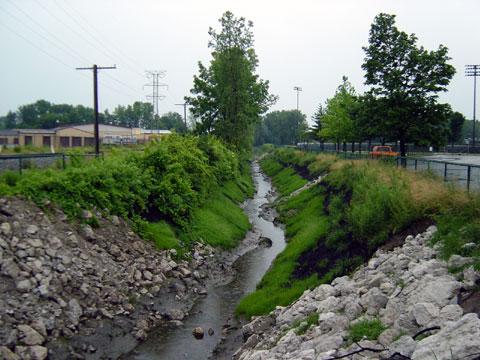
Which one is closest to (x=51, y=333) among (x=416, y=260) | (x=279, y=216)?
(x=416, y=260)

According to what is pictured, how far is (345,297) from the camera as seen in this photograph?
11234 mm

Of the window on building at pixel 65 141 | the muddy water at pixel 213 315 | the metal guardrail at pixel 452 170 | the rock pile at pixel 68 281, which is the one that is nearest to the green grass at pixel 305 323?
the muddy water at pixel 213 315

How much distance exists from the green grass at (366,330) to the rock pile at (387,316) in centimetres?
7

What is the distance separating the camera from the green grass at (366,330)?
8602 mm

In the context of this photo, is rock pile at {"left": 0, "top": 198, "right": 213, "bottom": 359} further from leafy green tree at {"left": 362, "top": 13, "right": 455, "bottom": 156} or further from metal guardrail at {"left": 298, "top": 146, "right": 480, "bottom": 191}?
leafy green tree at {"left": 362, "top": 13, "right": 455, "bottom": 156}

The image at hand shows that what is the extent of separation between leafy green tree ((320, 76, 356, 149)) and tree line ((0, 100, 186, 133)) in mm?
42667

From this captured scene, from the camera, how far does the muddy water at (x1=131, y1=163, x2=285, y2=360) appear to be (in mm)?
13273

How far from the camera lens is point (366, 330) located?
8789 mm

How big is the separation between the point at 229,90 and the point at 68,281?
112 ft

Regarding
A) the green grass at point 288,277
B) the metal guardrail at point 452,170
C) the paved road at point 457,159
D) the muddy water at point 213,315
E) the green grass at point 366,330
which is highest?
the metal guardrail at point 452,170

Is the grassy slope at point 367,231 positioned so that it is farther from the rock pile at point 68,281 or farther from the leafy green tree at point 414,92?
the leafy green tree at point 414,92

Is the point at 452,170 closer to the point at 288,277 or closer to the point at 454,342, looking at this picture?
the point at 288,277

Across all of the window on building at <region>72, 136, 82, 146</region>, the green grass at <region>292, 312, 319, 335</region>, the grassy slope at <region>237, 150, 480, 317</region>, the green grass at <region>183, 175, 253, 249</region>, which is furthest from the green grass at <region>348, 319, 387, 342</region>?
the window on building at <region>72, 136, 82, 146</region>

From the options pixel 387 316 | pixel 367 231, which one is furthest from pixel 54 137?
pixel 387 316
